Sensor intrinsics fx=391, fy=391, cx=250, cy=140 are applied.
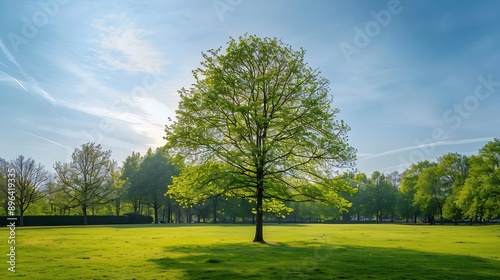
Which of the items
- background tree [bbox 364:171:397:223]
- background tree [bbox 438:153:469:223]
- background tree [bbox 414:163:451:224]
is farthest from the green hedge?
background tree [bbox 364:171:397:223]

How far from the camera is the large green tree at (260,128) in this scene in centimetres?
3209

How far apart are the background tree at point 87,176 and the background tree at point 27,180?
15.1ft

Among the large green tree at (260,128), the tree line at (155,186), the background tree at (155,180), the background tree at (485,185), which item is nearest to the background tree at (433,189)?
the tree line at (155,186)

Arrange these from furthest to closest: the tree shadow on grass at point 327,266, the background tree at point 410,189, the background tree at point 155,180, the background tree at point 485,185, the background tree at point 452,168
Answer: the background tree at point 410,189 → the background tree at point 452,168 → the background tree at point 155,180 → the background tree at point 485,185 → the tree shadow on grass at point 327,266

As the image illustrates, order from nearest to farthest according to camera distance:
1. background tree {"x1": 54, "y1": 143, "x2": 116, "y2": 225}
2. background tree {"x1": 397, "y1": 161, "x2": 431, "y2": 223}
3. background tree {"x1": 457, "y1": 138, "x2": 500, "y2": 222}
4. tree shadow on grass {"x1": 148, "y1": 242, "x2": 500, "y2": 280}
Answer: tree shadow on grass {"x1": 148, "y1": 242, "x2": 500, "y2": 280}, background tree {"x1": 457, "y1": 138, "x2": 500, "y2": 222}, background tree {"x1": 54, "y1": 143, "x2": 116, "y2": 225}, background tree {"x1": 397, "y1": 161, "x2": 431, "y2": 223}

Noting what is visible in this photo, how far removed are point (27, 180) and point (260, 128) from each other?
223 ft

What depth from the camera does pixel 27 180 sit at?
81.6m

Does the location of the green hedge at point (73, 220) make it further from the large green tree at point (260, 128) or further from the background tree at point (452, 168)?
the background tree at point (452, 168)

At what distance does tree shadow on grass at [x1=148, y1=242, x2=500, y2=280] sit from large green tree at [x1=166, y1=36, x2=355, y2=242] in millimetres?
9912

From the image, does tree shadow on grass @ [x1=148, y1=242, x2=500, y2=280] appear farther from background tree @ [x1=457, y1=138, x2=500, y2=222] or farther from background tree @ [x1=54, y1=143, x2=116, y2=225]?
background tree @ [x1=54, y1=143, x2=116, y2=225]

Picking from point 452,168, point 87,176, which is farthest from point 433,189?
point 87,176

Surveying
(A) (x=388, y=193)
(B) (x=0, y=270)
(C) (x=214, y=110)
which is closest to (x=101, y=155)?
(C) (x=214, y=110)

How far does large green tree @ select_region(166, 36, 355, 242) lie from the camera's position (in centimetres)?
3209

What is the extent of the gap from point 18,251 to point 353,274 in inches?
770
